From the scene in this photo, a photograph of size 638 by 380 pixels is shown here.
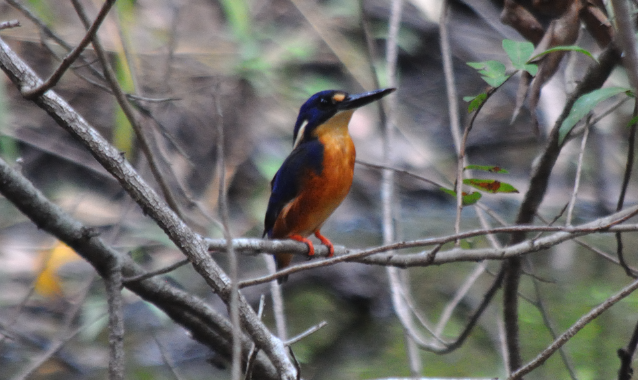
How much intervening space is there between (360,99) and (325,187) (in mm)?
435

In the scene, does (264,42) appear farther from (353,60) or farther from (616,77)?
(616,77)

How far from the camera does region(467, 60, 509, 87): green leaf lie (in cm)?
159

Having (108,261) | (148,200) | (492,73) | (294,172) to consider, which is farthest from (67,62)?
(294,172)

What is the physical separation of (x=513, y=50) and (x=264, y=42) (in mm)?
4705

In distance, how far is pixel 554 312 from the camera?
3785 millimetres

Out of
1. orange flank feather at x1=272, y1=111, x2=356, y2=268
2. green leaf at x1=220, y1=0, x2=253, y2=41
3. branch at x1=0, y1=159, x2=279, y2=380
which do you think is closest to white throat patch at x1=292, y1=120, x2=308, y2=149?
orange flank feather at x1=272, y1=111, x2=356, y2=268

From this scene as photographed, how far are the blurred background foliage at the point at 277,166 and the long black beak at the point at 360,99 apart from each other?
0.29m

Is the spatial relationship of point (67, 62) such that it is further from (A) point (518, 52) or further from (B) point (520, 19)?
(B) point (520, 19)

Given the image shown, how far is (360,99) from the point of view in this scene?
259 centimetres

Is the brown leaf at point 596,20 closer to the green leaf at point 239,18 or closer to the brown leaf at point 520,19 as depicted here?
the brown leaf at point 520,19

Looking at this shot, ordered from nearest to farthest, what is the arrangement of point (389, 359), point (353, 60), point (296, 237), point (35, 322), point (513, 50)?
point (513, 50)
point (296, 237)
point (389, 359)
point (35, 322)
point (353, 60)

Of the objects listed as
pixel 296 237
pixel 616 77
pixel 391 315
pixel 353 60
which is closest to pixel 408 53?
pixel 353 60

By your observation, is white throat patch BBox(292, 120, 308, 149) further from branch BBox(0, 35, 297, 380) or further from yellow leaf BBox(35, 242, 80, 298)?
yellow leaf BBox(35, 242, 80, 298)

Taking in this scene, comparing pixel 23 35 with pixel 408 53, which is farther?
pixel 408 53
